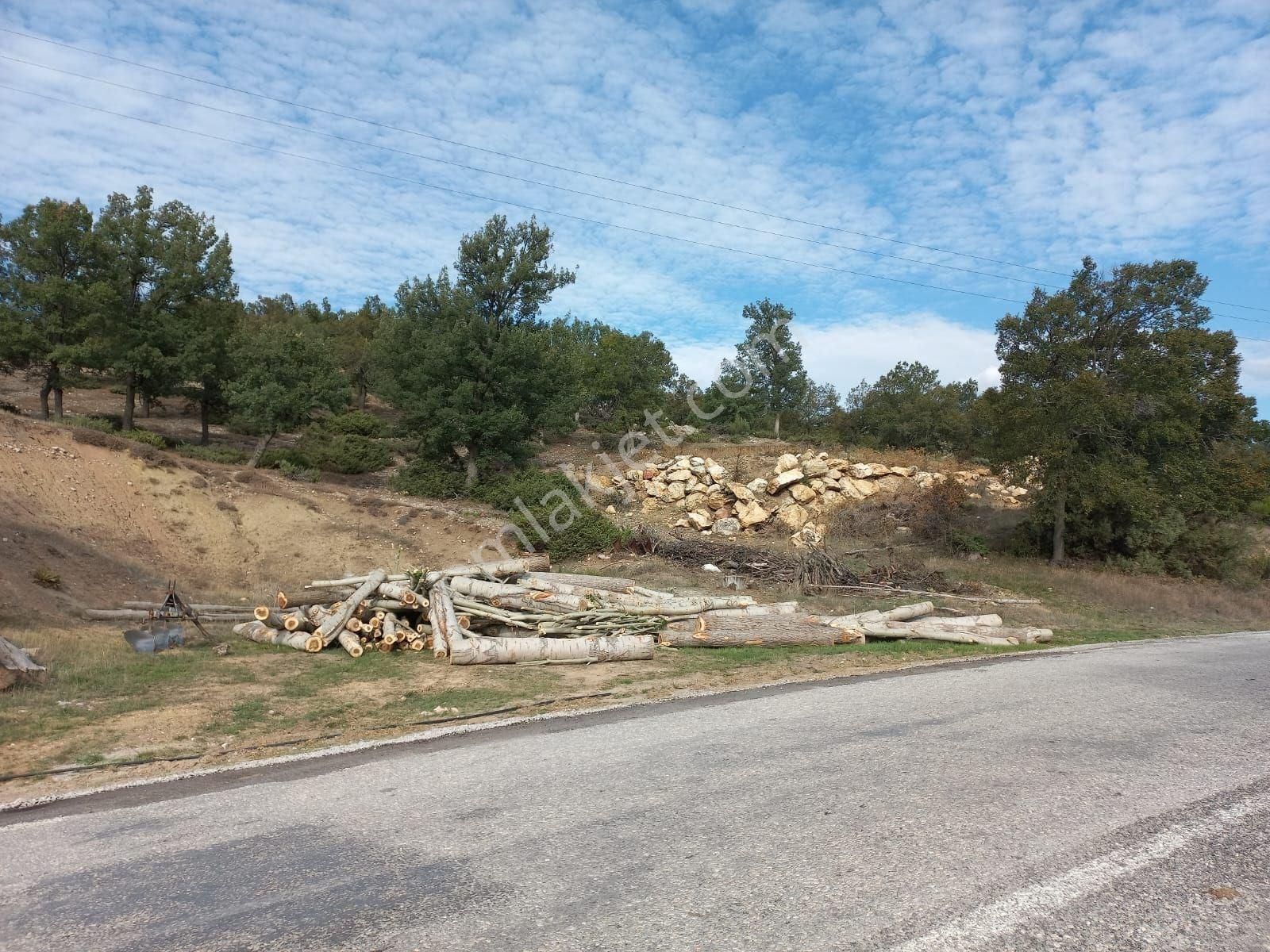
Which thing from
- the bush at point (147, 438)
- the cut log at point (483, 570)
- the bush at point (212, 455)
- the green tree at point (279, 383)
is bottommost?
the cut log at point (483, 570)

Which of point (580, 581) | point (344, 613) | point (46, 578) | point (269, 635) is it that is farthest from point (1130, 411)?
point (46, 578)

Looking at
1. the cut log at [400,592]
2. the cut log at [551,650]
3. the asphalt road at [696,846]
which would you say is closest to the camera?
the asphalt road at [696,846]

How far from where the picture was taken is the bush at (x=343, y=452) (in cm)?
3425

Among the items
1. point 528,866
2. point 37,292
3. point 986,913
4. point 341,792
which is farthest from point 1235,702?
point 37,292

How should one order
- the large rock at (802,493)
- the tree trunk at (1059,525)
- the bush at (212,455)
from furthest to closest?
the large rock at (802,493)
the bush at (212,455)
the tree trunk at (1059,525)

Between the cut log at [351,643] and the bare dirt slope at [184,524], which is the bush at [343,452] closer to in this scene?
the bare dirt slope at [184,524]

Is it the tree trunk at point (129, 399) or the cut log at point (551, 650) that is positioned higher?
the tree trunk at point (129, 399)

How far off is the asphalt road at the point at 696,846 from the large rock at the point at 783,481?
26823 mm

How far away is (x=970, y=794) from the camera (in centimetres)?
488

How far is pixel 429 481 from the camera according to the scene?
103 feet

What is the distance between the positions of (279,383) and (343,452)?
14.3 feet

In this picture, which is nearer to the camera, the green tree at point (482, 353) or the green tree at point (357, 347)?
the green tree at point (482, 353)

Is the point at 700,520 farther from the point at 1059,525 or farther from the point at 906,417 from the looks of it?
the point at 906,417

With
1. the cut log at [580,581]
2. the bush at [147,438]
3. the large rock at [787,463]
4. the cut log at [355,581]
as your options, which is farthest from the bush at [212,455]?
the large rock at [787,463]
